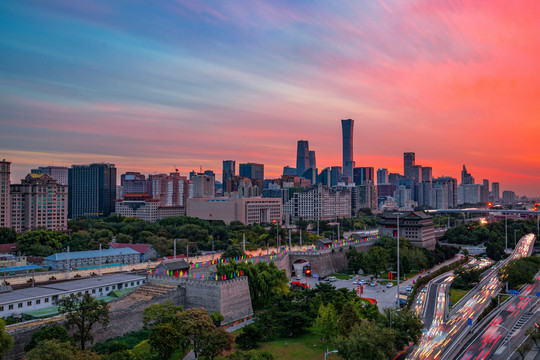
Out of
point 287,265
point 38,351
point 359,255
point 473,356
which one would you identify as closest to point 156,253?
point 287,265

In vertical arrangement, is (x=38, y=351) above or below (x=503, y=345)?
above

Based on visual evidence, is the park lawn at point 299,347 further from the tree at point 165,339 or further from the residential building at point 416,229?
the residential building at point 416,229

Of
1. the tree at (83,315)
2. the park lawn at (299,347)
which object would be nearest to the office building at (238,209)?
the park lawn at (299,347)

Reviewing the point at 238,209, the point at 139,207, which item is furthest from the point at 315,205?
the point at 139,207

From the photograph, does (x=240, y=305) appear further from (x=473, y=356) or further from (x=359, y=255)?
(x=359, y=255)

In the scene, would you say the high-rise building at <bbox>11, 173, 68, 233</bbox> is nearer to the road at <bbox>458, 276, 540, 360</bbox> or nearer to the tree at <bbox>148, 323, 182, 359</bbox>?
the tree at <bbox>148, 323, 182, 359</bbox>

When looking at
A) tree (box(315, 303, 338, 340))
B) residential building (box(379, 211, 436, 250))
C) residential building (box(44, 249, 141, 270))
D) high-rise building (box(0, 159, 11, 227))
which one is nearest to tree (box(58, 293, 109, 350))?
tree (box(315, 303, 338, 340))
